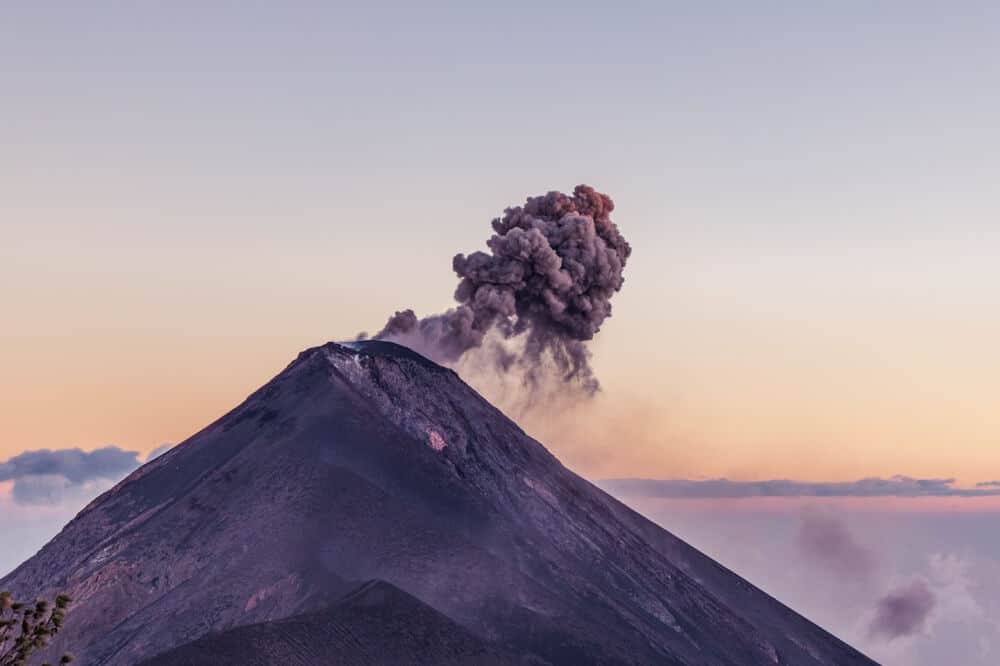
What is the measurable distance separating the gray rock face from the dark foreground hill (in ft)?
8.18

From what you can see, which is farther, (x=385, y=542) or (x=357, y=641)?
(x=385, y=542)

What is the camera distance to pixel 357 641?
7562 cm

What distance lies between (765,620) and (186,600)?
5171cm

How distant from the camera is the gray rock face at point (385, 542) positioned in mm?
83250

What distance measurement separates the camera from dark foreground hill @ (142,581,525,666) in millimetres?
71625

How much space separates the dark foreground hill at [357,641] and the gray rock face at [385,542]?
2.49 metres

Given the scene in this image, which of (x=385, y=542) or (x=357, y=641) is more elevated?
(x=385, y=542)

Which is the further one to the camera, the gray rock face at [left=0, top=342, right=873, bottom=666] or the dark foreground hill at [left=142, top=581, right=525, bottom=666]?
the gray rock face at [left=0, top=342, right=873, bottom=666]

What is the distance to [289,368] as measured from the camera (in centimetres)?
11288

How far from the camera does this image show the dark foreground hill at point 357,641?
71.6 metres

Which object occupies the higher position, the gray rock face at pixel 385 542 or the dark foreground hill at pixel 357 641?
the gray rock face at pixel 385 542

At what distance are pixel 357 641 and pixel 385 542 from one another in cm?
1375

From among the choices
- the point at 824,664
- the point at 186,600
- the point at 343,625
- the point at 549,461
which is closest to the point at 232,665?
the point at 343,625

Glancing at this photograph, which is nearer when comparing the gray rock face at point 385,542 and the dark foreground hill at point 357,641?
the dark foreground hill at point 357,641
